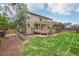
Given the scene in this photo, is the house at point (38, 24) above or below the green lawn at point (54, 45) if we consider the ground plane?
above

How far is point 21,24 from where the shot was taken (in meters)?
1.73

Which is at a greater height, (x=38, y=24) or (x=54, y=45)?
(x=38, y=24)

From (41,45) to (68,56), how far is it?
10.0 inches

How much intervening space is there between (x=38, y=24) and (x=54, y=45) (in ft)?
0.77

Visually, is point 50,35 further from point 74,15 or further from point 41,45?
point 74,15

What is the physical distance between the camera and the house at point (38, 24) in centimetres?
172

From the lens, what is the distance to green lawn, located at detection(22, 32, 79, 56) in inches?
66.6

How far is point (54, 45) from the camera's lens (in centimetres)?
171

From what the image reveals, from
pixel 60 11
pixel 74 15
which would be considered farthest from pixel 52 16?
pixel 74 15

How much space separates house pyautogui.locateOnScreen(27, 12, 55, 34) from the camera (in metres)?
1.72

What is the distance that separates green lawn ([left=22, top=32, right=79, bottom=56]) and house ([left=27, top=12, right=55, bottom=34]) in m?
0.07

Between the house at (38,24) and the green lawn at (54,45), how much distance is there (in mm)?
68

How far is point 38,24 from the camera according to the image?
1.73 meters

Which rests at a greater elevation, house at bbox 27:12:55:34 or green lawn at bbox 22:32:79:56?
house at bbox 27:12:55:34
